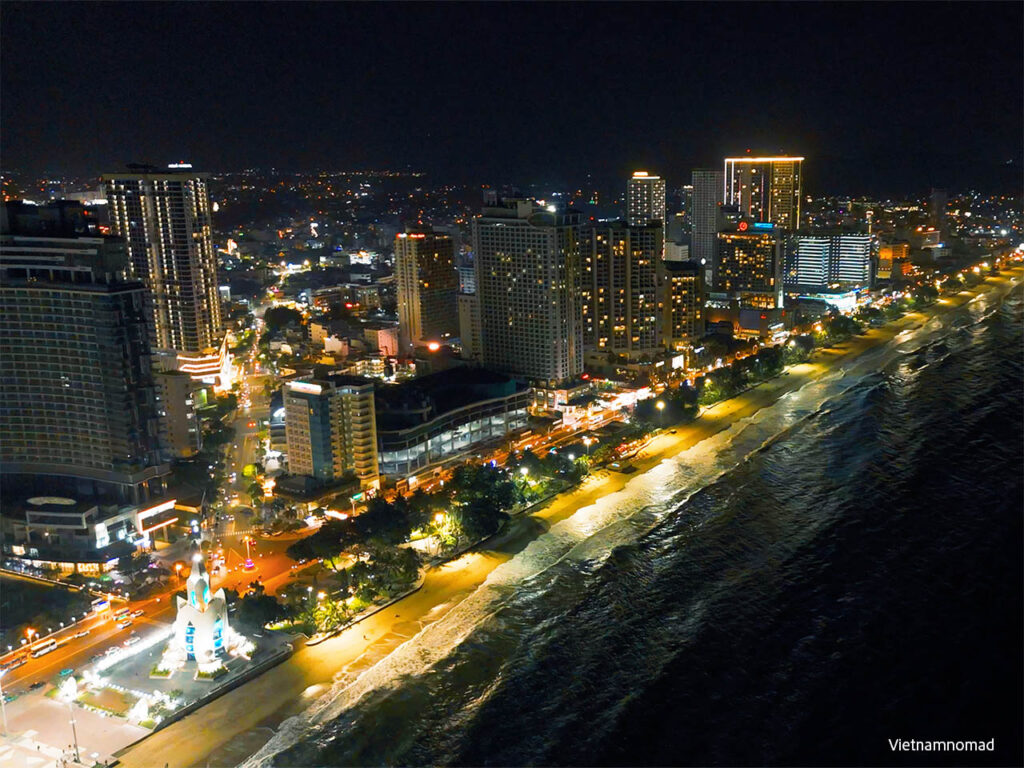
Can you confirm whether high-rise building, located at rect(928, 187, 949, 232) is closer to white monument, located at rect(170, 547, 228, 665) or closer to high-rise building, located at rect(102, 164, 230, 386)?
high-rise building, located at rect(102, 164, 230, 386)

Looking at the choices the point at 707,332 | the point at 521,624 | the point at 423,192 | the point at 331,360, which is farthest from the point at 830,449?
the point at 423,192

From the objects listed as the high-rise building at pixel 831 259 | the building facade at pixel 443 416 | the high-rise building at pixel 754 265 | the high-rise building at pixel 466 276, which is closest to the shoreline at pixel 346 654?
the building facade at pixel 443 416

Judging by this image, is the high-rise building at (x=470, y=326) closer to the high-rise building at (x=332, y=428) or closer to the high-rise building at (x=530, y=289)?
the high-rise building at (x=530, y=289)

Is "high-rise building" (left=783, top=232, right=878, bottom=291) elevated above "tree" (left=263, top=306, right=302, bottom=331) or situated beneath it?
elevated above

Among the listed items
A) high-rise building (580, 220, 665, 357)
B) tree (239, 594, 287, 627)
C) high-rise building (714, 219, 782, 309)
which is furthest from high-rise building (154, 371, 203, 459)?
high-rise building (714, 219, 782, 309)

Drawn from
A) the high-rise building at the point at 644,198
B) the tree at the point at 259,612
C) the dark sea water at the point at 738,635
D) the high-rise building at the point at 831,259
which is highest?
the high-rise building at the point at 644,198

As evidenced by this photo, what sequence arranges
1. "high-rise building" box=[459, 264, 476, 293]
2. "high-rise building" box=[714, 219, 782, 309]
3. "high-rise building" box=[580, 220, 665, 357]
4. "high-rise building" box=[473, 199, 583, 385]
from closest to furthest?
"high-rise building" box=[473, 199, 583, 385] → "high-rise building" box=[580, 220, 665, 357] → "high-rise building" box=[459, 264, 476, 293] → "high-rise building" box=[714, 219, 782, 309]

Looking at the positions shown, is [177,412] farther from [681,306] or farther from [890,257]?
[890,257]
